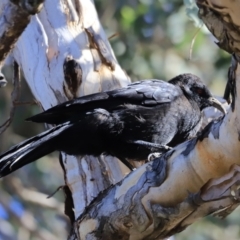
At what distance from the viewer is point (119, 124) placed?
4148 mm

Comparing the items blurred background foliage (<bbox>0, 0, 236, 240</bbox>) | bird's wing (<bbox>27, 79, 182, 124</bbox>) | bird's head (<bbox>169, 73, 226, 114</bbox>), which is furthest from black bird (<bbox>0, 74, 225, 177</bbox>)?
blurred background foliage (<bbox>0, 0, 236, 240</bbox>)

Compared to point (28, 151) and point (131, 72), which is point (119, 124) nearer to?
point (28, 151)

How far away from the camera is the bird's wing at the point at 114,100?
3898mm

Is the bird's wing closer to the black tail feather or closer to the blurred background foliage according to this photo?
the black tail feather

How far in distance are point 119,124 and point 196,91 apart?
101cm

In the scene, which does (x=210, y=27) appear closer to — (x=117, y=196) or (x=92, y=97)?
(x=117, y=196)

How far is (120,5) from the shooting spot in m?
7.70

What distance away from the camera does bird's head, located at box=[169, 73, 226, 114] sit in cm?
486

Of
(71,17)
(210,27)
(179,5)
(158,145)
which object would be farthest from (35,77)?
(179,5)

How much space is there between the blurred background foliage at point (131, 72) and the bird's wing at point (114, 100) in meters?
2.76

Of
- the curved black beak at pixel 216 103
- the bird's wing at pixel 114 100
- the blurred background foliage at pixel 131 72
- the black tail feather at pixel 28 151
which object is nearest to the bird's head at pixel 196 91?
the curved black beak at pixel 216 103

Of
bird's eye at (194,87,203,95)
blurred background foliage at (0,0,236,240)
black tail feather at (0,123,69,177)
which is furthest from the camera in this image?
blurred background foliage at (0,0,236,240)

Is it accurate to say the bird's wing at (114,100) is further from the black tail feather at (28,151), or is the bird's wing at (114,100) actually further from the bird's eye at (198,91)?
the bird's eye at (198,91)

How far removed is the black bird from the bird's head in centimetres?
31
